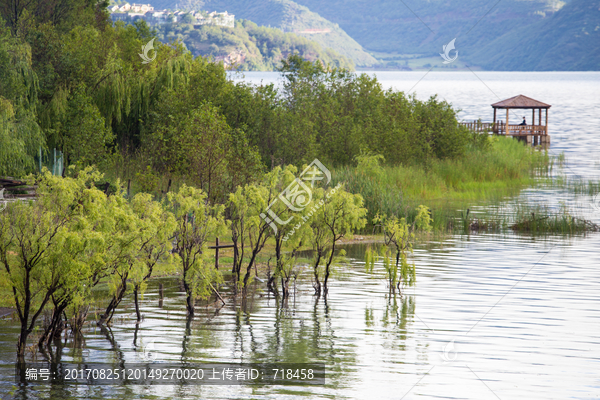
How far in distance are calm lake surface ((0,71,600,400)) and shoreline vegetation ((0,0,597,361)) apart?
827 mm

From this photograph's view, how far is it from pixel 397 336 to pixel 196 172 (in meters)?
13.3

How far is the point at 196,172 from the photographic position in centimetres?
2659

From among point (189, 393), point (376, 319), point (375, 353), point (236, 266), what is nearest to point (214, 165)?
point (236, 266)

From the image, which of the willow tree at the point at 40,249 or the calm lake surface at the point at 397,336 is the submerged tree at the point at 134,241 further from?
the calm lake surface at the point at 397,336

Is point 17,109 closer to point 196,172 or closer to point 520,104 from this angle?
point 196,172

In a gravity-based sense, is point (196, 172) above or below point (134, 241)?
above

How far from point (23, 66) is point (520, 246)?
23559mm

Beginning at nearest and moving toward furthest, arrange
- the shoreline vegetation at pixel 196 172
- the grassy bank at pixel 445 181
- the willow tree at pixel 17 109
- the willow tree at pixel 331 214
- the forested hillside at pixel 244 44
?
the shoreline vegetation at pixel 196 172, the willow tree at pixel 331 214, the willow tree at pixel 17 109, the grassy bank at pixel 445 181, the forested hillside at pixel 244 44

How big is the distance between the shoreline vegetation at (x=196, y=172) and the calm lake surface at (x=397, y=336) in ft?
2.71

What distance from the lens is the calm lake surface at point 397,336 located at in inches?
485

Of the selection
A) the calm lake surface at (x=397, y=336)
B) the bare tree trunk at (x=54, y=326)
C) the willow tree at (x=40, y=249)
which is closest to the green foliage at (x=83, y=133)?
the calm lake surface at (x=397, y=336)

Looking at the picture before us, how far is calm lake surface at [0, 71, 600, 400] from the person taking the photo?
485 inches

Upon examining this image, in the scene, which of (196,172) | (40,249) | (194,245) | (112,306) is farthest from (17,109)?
(40,249)

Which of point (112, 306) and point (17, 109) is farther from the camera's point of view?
point (17, 109)
